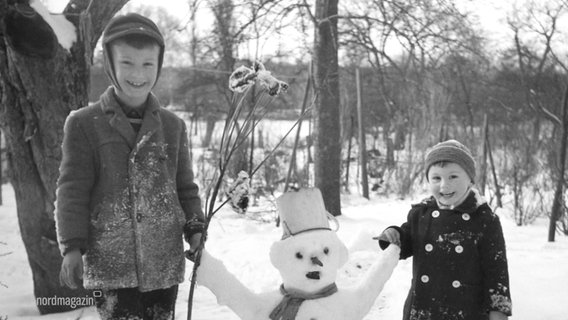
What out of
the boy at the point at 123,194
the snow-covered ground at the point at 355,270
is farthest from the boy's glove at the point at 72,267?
the snow-covered ground at the point at 355,270

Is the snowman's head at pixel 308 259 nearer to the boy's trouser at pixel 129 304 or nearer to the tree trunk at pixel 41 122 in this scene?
the boy's trouser at pixel 129 304

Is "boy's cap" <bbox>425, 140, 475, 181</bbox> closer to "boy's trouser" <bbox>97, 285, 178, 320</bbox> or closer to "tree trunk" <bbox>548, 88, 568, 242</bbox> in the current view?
"boy's trouser" <bbox>97, 285, 178, 320</bbox>

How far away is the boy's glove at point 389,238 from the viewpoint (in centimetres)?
216

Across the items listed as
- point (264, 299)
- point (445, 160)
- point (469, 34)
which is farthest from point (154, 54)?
point (469, 34)

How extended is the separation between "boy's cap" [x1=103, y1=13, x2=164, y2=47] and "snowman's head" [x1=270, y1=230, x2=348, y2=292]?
855 mm

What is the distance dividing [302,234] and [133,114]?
74 centimetres

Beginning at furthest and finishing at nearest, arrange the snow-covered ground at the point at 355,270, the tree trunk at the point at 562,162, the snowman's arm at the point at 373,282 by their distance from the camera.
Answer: the tree trunk at the point at 562,162
the snow-covered ground at the point at 355,270
the snowman's arm at the point at 373,282

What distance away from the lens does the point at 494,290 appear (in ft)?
6.55

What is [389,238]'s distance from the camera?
2.16m

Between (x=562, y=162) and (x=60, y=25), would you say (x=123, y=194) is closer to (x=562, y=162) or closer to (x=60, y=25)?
(x=60, y=25)

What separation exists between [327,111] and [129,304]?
580cm

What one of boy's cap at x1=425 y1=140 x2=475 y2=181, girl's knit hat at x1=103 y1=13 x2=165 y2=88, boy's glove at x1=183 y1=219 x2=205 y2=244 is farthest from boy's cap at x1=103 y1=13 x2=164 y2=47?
boy's cap at x1=425 y1=140 x2=475 y2=181

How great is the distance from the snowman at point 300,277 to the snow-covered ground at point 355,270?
1274 mm

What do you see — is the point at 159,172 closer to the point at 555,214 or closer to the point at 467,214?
the point at 467,214
